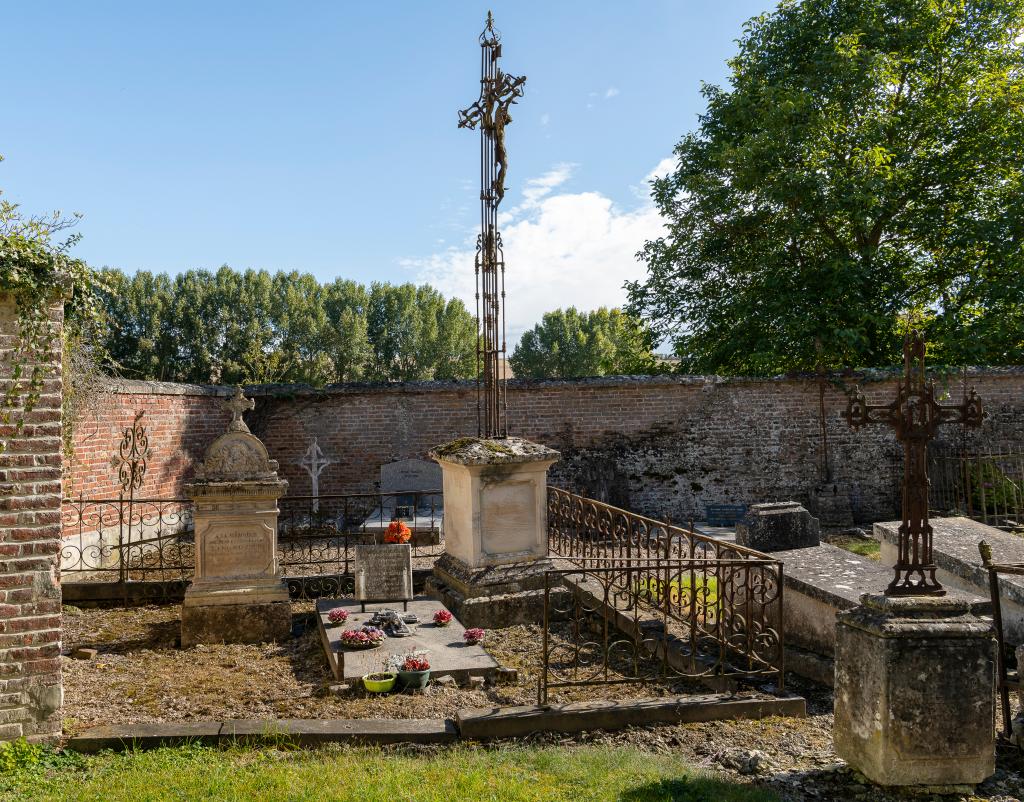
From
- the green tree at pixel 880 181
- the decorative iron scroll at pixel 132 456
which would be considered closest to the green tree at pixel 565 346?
the green tree at pixel 880 181

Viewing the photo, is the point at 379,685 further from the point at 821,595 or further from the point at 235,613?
the point at 821,595

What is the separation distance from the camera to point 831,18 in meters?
16.9

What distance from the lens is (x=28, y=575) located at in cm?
447

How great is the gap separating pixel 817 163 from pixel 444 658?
14337 mm

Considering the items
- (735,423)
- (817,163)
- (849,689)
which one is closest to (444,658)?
(849,689)

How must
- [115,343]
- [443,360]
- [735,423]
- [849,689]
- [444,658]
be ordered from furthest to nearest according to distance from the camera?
[443,360] < [115,343] < [735,423] < [444,658] < [849,689]

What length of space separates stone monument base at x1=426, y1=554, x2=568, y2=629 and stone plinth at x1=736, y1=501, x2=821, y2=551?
6.70ft

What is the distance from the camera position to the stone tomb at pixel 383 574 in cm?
739

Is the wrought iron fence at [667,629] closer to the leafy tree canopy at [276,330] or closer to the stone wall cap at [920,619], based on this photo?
the stone wall cap at [920,619]

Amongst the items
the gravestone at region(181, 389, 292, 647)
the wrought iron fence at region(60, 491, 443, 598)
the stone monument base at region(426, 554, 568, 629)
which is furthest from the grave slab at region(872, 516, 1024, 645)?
the gravestone at region(181, 389, 292, 647)

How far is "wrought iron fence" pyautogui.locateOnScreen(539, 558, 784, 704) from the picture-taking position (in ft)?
17.8

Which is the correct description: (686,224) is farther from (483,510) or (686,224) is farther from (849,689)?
(849,689)

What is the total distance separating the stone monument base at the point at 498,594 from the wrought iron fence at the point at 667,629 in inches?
9.1

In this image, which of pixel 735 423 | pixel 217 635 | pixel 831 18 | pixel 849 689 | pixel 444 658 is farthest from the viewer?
pixel 831 18
